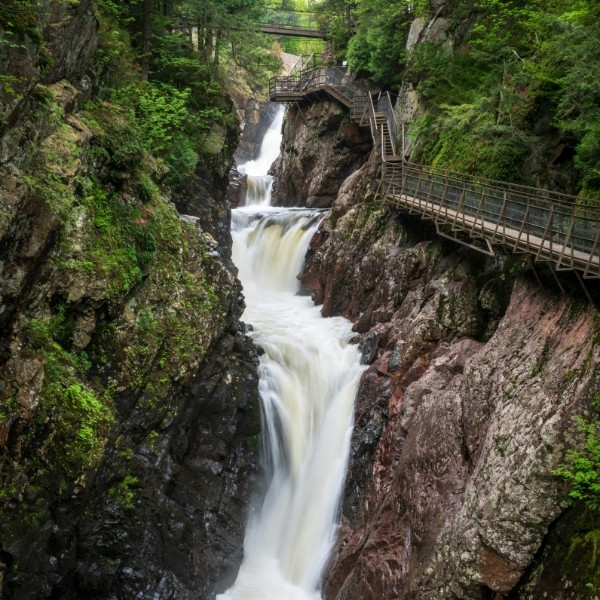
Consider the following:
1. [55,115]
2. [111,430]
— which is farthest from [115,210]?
[111,430]

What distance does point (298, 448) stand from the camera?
53.0ft

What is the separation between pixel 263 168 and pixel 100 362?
3794 centimetres

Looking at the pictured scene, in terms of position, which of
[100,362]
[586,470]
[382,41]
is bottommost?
[100,362]

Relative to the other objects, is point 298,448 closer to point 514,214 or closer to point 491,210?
point 491,210

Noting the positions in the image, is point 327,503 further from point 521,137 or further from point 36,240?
point 521,137

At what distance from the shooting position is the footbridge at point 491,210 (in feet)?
33.9

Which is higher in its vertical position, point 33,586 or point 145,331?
point 145,331

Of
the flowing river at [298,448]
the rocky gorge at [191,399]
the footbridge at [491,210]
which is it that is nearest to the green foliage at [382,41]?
the footbridge at [491,210]

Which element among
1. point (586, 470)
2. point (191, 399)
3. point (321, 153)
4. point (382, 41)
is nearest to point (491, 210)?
point (586, 470)

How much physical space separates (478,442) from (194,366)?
6.84m

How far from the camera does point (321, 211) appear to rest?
27594mm

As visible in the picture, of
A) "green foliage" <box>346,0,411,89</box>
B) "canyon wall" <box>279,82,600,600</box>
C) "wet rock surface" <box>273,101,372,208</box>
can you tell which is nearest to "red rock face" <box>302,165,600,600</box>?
"canyon wall" <box>279,82,600,600</box>

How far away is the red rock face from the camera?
28.9 feet

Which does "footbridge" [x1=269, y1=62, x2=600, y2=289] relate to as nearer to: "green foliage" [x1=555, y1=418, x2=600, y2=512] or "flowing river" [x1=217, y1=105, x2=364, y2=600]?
"green foliage" [x1=555, y1=418, x2=600, y2=512]
